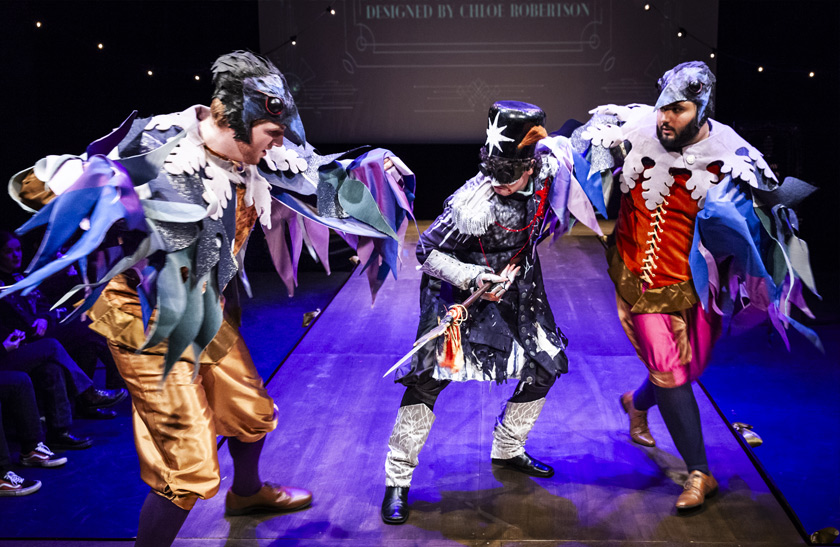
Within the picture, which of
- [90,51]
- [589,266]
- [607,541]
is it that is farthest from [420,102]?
[607,541]

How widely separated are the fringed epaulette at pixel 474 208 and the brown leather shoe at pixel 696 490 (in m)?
1.03

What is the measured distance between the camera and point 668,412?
253cm

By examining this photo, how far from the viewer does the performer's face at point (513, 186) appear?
7.57 feet

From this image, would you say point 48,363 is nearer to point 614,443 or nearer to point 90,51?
point 614,443

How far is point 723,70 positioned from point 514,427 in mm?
4489

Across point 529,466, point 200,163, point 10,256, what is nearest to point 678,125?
point 529,466

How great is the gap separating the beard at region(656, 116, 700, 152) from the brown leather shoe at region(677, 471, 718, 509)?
1.02 meters

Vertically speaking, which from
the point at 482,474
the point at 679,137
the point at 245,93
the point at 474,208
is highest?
the point at 245,93

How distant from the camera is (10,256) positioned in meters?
3.01

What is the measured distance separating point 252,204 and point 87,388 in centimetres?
162

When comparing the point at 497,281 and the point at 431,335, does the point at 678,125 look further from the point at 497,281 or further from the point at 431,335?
the point at 431,335

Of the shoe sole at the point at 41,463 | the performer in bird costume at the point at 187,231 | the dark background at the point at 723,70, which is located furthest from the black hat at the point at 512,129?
the dark background at the point at 723,70

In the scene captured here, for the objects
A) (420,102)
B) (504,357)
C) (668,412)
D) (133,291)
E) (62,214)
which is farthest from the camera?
(420,102)

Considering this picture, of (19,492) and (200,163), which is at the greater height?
(200,163)
